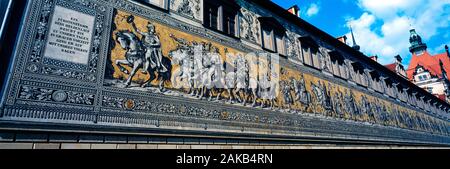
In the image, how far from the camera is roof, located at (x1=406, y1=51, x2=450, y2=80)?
3666cm

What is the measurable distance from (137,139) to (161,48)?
1.85 metres

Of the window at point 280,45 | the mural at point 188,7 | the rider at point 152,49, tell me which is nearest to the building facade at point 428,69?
the window at point 280,45

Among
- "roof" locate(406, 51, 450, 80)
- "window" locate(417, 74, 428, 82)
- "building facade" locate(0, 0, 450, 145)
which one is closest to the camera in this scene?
"building facade" locate(0, 0, 450, 145)

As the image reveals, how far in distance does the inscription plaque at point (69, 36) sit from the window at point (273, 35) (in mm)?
4965

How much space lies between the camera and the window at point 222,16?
651 centimetres

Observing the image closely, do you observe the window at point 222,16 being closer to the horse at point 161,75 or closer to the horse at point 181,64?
the horse at point 181,64

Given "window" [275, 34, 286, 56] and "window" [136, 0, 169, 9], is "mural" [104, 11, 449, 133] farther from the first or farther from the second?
"window" [275, 34, 286, 56]

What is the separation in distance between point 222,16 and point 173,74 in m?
2.74

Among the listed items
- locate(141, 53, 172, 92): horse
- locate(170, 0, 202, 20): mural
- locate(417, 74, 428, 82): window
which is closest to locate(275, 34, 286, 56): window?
locate(170, 0, 202, 20): mural

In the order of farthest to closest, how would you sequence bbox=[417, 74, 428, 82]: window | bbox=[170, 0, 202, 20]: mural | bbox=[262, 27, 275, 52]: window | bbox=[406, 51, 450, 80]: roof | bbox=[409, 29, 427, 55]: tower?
bbox=[409, 29, 427, 55]: tower < bbox=[406, 51, 450, 80]: roof < bbox=[417, 74, 428, 82]: window < bbox=[262, 27, 275, 52]: window < bbox=[170, 0, 202, 20]: mural

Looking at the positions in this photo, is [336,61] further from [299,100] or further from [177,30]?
[177,30]

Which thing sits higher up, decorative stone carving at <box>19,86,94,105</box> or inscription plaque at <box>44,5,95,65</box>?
inscription plaque at <box>44,5,95,65</box>

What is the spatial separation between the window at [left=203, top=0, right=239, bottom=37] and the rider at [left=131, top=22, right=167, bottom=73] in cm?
172

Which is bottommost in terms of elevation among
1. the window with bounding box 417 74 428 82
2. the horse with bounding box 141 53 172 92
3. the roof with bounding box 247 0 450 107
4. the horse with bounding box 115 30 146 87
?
the horse with bounding box 141 53 172 92
